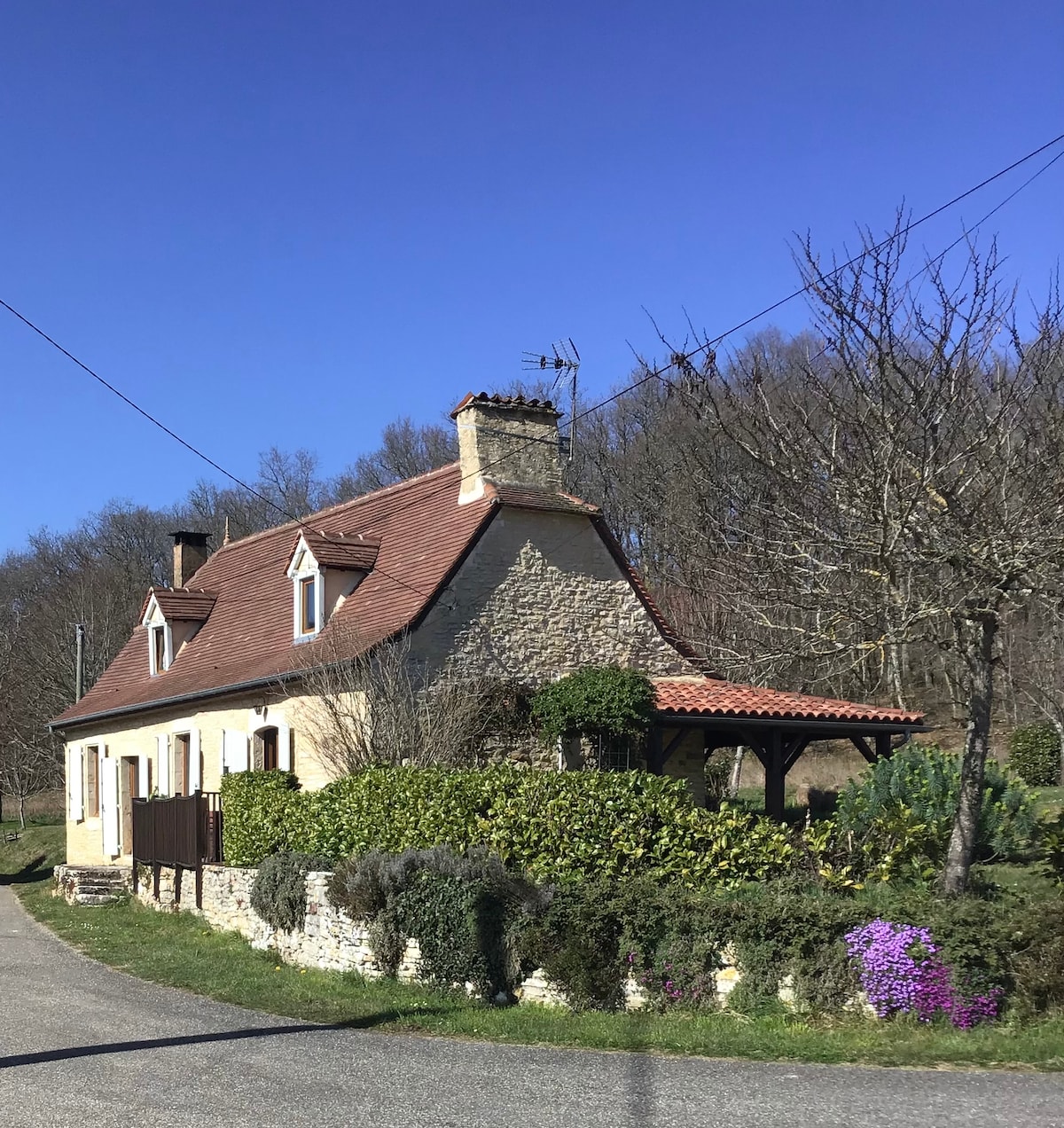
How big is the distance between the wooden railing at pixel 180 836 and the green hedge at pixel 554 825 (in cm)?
338

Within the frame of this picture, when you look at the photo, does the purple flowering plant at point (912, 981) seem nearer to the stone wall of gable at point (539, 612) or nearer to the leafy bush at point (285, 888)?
the leafy bush at point (285, 888)

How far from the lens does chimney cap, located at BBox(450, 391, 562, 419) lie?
1900 cm

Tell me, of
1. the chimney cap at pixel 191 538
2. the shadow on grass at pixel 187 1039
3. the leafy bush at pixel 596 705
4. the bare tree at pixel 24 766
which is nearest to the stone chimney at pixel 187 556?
the chimney cap at pixel 191 538

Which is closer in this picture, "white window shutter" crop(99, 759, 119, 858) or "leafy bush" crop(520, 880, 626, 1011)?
"leafy bush" crop(520, 880, 626, 1011)

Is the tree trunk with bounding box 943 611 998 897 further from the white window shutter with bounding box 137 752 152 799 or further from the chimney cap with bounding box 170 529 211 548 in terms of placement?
the chimney cap with bounding box 170 529 211 548

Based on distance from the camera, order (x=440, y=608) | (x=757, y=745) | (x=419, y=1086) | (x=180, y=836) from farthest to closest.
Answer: (x=757, y=745), (x=180, y=836), (x=440, y=608), (x=419, y=1086)

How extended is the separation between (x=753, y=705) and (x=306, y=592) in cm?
735

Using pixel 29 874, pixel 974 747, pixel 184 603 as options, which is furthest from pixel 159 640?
pixel 974 747

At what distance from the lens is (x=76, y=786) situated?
26375 mm

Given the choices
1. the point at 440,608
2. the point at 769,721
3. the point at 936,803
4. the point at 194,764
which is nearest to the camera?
the point at 936,803

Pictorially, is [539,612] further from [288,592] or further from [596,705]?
[288,592]

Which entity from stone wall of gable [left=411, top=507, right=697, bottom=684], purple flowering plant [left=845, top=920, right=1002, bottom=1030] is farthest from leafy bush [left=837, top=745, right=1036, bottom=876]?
purple flowering plant [left=845, top=920, right=1002, bottom=1030]

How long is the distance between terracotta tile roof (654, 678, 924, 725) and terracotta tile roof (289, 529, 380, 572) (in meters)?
5.11

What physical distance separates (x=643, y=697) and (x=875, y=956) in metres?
8.20
